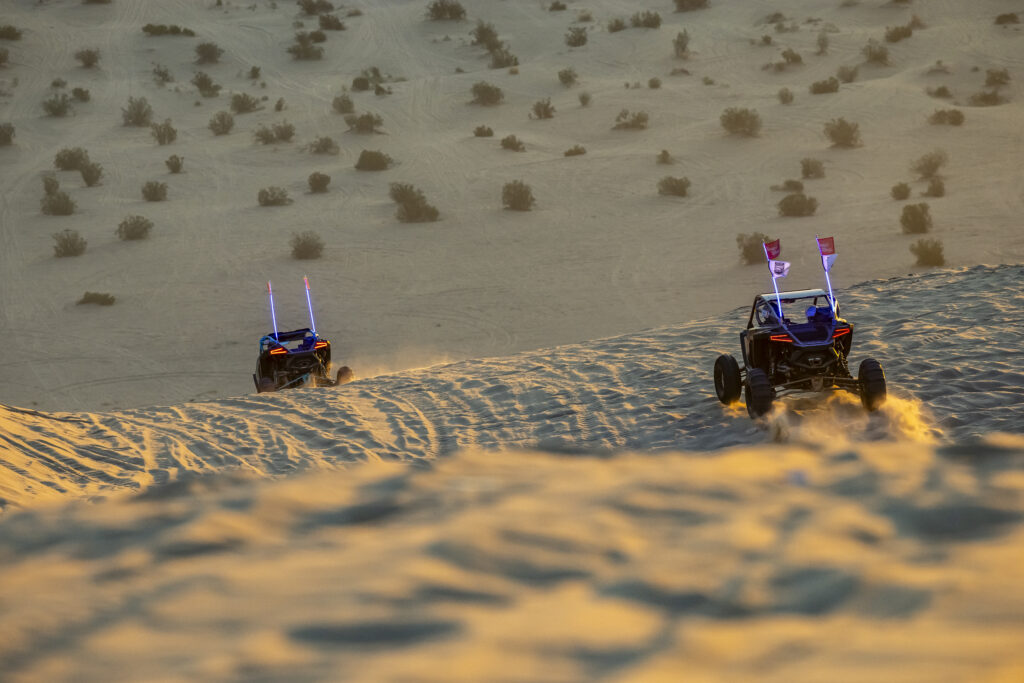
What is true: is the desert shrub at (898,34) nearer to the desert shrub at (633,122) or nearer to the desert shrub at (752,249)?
the desert shrub at (633,122)

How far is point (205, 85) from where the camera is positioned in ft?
118

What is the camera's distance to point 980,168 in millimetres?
23828

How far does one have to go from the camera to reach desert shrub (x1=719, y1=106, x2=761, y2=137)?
91.9 feet

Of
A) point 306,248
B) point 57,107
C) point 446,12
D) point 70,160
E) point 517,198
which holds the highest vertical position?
point 446,12

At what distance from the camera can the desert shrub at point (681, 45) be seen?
3662 centimetres

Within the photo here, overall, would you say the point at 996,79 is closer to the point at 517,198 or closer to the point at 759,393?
the point at 517,198

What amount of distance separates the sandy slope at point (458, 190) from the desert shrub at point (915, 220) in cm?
38

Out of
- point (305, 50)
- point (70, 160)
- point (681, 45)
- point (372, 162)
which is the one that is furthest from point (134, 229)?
point (681, 45)

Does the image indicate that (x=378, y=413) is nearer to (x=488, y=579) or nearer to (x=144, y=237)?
(x=488, y=579)

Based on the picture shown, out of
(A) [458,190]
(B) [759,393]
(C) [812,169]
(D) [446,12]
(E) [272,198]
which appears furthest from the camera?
(D) [446,12]

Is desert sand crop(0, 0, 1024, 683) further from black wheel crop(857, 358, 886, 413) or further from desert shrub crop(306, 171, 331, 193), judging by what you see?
desert shrub crop(306, 171, 331, 193)

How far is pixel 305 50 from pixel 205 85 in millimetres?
5089

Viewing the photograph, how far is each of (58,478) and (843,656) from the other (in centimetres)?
638

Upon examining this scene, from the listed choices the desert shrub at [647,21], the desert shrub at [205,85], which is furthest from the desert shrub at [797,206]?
the desert shrub at [205,85]
